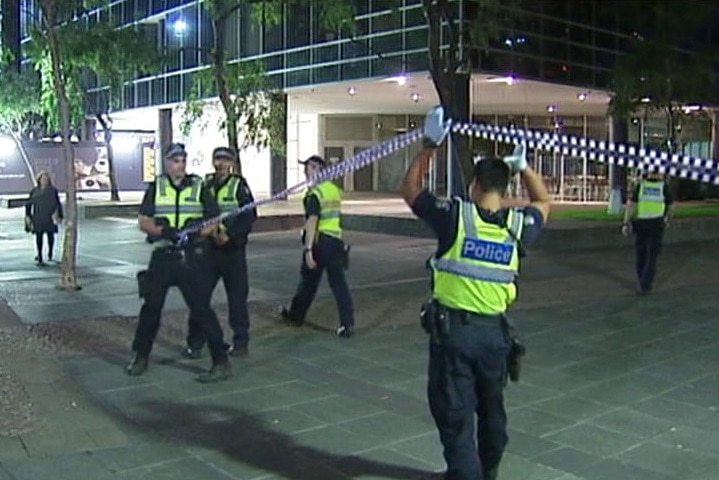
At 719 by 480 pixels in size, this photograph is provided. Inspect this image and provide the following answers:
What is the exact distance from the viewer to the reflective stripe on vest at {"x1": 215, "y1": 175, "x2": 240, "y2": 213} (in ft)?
25.0

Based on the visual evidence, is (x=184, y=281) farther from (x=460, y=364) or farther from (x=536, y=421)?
(x=460, y=364)

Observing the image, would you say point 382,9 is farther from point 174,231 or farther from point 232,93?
point 174,231

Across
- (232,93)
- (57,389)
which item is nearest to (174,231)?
(57,389)

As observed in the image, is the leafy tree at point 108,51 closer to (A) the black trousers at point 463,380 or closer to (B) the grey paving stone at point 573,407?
(B) the grey paving stone at point 573,407

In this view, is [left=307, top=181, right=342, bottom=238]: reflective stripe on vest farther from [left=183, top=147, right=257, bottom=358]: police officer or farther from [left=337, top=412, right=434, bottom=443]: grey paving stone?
[left=337, top=412, right=434, bottom=443]: grey paving stone

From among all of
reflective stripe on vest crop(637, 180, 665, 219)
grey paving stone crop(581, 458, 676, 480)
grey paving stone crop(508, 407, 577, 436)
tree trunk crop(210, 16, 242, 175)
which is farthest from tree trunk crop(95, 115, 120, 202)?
grey paving stone crop(581, 458, 676, 480)

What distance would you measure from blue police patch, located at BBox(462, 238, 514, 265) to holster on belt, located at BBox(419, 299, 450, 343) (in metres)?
0.28

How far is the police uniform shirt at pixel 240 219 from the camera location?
7535mm

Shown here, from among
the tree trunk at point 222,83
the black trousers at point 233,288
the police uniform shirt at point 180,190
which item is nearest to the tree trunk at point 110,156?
the tree trunk at point 222,83

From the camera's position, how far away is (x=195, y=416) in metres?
6.16

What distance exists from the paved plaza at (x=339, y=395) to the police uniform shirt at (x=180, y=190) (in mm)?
1304

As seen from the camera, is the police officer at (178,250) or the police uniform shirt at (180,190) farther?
the police uniform shirt at (180,190)

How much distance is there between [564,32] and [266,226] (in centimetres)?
1388

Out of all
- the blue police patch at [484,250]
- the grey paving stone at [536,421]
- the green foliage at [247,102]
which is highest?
the green foliage at [247,102]
